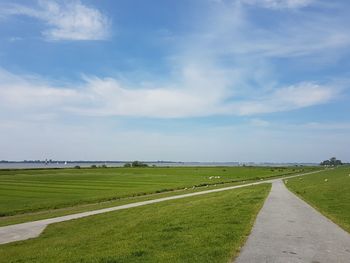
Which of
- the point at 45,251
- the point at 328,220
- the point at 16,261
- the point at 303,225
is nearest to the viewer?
the point at 16,261

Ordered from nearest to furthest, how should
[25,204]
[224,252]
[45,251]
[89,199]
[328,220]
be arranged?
1. [224,252]
2. [45,251]
3. [328,220]
4. [25,204]
5. [89,199]

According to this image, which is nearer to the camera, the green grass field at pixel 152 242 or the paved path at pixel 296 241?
the paved path at pixel 296 241

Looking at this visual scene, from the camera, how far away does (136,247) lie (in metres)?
13.2

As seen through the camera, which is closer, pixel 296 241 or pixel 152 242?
pixel 296 241

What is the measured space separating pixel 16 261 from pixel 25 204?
75.7 feet

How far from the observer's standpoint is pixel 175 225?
1770cm

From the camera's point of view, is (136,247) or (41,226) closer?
(136,247)

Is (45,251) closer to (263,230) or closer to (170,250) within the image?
(170,250)

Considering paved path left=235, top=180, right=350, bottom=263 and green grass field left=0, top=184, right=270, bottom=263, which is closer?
paved path left=235, top=180, right=350, bottom=263

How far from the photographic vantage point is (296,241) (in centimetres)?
1364

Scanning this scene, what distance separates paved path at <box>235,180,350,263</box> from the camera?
11.2m

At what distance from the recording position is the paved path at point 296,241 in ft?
36.6

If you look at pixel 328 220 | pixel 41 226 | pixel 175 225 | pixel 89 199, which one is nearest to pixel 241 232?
pixel 175 225

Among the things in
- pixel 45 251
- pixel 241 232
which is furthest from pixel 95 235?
pixel 241 232
